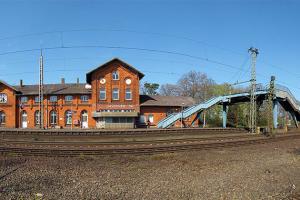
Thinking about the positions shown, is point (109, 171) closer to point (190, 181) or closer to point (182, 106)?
point (190, 181)

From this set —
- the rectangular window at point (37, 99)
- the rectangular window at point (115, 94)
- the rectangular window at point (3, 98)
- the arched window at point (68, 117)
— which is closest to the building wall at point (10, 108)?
the rectangular window at point (3, 98)

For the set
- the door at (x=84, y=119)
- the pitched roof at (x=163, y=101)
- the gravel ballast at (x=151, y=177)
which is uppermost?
the pitched roof at (x=163, y=101)

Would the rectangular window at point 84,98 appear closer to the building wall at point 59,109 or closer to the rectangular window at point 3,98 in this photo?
the building wall at point 59,109

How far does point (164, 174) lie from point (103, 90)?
1349 inches

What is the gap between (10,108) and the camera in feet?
151

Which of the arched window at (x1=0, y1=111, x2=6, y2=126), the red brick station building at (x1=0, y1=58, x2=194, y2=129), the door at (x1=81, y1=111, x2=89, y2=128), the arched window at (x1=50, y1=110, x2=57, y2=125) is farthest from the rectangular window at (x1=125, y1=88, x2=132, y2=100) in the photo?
the arched window at (x1=0, y1=111, x2=6, y2=126)

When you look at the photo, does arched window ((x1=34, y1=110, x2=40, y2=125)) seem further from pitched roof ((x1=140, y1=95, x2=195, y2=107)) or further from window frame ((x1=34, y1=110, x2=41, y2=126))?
pitched roof ((x1=140, y1=95, x2=195, y2=107))

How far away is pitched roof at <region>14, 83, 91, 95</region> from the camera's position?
1782 inches

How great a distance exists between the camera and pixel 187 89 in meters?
78.6

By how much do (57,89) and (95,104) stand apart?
8674 mm

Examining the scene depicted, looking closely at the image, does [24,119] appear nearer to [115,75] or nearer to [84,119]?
[84,119]

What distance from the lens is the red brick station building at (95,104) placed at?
43125 mm

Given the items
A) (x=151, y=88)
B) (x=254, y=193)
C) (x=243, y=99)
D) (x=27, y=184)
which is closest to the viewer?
(x=254, y=193)

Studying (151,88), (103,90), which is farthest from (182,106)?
(151,88)
